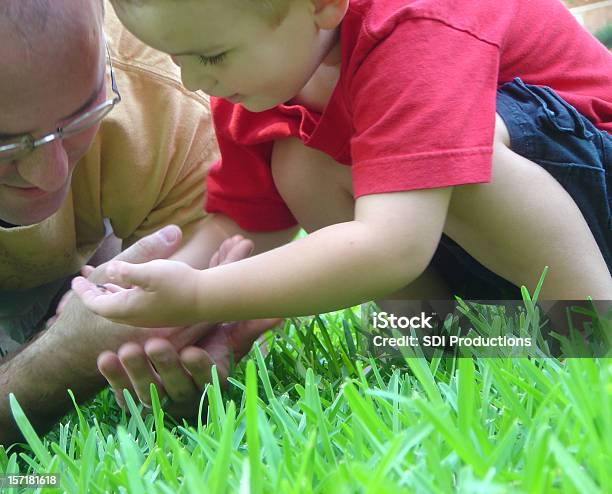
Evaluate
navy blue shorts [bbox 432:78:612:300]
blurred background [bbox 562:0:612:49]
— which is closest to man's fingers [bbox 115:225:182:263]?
navy blue shorts [bbox 432:78:612:300]

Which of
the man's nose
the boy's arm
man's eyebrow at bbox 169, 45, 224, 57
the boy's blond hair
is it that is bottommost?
the boy's arm

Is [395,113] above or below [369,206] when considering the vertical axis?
above

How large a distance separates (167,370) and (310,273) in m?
0.29

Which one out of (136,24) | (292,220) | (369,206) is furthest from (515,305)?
(136,24)

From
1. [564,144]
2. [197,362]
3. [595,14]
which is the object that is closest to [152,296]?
[197,362]

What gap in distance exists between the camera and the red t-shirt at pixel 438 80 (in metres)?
1.09

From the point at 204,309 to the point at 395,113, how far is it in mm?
363

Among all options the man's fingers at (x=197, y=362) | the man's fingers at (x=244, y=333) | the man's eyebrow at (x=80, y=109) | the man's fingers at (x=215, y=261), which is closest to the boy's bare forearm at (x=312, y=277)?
the man's fingers at (x=197, y=362)

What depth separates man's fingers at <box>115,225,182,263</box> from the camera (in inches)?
52.9

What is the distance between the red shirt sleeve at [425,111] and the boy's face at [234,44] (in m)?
0.10

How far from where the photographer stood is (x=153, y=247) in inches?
53.2

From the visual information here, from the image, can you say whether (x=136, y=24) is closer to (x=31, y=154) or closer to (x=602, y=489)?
(x=31, y=154)

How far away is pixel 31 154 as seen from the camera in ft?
4.48

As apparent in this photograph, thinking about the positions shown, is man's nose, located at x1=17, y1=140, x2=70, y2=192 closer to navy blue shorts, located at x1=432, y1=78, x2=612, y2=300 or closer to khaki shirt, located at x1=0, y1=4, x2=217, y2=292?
khaki shirt, located at x1=0, y1=4, x2=217, y2=292
